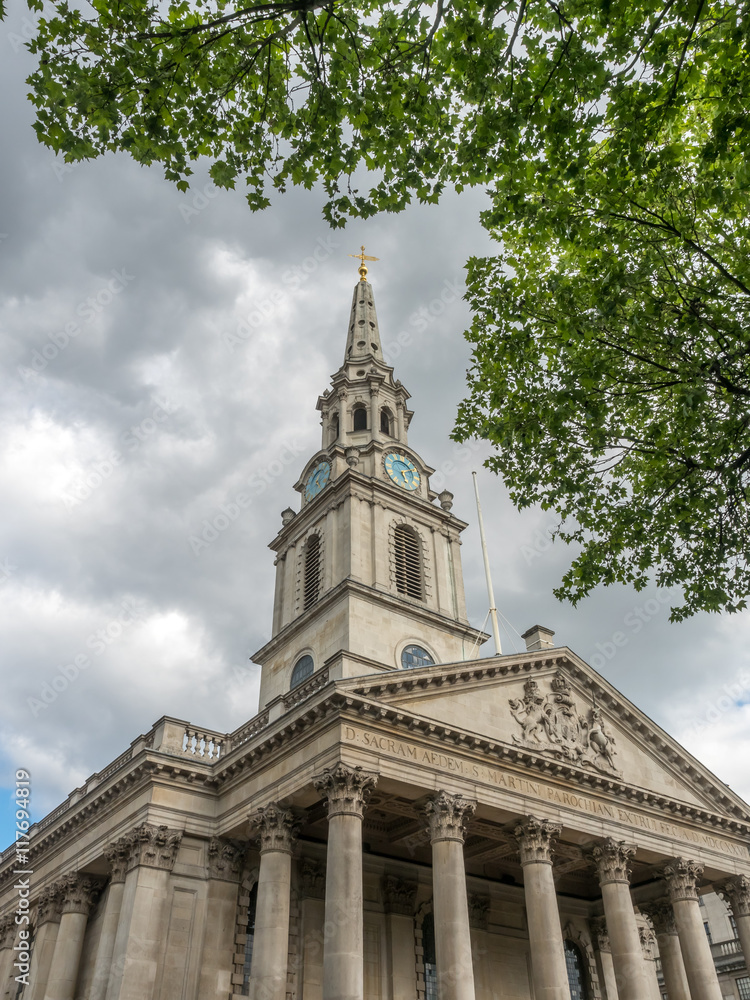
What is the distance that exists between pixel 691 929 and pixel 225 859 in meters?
15.8

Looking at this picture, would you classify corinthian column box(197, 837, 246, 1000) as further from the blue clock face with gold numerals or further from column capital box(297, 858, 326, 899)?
the blue clock face with gold numerals

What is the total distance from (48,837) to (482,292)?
2675 centimetres

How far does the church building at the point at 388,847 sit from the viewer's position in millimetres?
22141

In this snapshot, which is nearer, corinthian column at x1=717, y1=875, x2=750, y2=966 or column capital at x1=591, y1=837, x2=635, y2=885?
column capital at x1=591, y1=837, x2=635, y2=885

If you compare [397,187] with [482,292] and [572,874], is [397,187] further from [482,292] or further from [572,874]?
[572,874]

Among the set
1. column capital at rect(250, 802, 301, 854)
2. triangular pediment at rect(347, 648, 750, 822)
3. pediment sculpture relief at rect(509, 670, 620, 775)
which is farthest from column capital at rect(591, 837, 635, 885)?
column capital at rect(250, 802, 301, 854)

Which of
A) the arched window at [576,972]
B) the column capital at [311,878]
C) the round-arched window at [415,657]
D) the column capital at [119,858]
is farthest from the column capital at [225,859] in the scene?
the arched window at [576,972]

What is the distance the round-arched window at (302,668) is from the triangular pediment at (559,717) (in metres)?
11.4

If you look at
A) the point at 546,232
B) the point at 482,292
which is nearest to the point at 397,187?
the point at 546,232

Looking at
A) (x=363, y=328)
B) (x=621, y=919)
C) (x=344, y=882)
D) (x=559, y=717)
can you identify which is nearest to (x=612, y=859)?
(x=621, y=919)

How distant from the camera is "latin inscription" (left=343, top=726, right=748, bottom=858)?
2300 centimetres

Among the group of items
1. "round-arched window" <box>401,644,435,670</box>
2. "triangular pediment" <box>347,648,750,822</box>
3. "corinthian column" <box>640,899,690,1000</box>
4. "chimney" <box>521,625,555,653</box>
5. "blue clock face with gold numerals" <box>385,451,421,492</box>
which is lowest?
"corinthian column" <box>640,899,690,1000</box>

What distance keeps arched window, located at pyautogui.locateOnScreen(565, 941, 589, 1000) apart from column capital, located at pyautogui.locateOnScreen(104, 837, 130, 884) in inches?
729

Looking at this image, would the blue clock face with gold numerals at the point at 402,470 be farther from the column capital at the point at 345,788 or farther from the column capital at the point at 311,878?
the column capital at the point at 345,788
